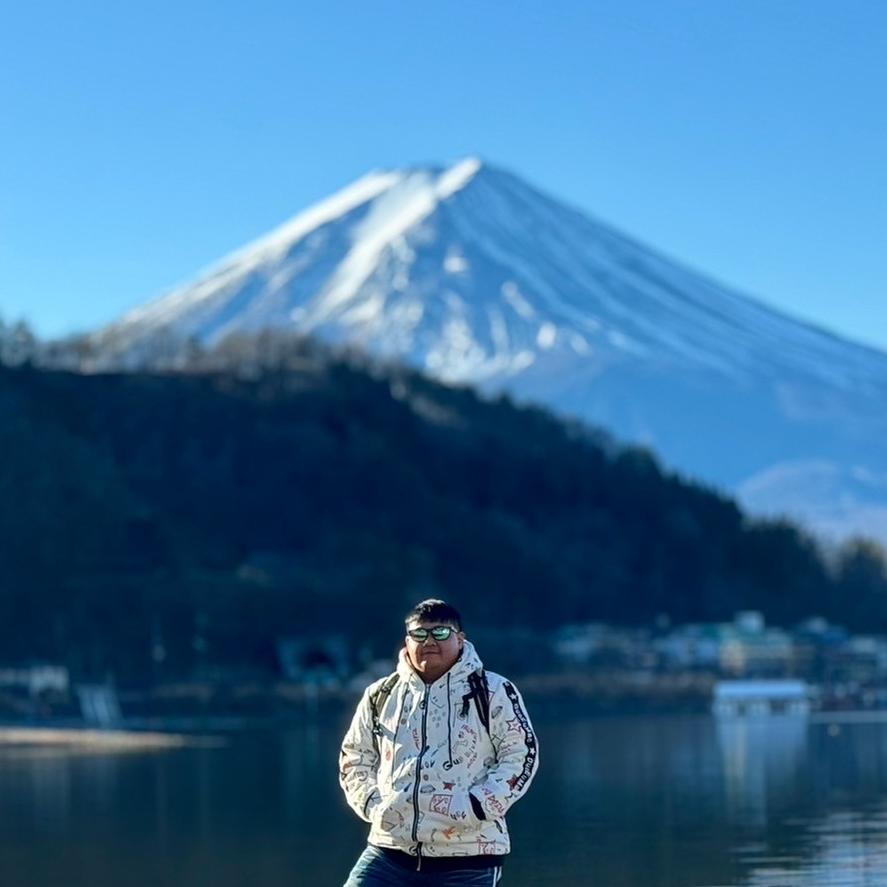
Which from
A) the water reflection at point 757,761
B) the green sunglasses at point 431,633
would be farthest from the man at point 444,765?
the water reflection at point 757,761

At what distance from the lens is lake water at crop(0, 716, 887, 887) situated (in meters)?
17.8

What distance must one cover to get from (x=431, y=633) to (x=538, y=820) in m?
15.7

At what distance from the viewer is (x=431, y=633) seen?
8.16 metres

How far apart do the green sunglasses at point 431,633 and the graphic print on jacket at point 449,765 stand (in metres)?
0.14

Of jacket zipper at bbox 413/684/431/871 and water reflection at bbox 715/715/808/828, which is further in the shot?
water reflection at bbox 715/715/808/828

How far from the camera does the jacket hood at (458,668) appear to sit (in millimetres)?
8234

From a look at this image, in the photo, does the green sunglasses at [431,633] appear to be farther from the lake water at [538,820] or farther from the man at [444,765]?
the lake water at [538,820]

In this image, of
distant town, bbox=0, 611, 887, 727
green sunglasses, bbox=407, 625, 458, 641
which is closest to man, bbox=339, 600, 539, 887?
green sunglasses, bbox=407, 625, 458, 641

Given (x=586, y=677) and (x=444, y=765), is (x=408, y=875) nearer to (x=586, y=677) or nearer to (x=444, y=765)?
(x=444, y=765)

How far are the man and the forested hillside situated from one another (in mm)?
66085

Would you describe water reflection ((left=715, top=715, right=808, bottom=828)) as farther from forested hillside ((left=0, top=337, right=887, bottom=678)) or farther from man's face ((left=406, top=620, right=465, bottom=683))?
forested hillside ((left=0, top=337, right=887, bottom=678))

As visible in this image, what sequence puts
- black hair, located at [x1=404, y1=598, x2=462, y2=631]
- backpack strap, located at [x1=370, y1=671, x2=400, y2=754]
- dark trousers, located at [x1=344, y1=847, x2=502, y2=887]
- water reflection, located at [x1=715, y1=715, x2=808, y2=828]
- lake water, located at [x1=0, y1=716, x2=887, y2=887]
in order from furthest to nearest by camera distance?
water reflection, located at [x1=715, y1=715, x2=808, y2=828] < lake water, located at [x1=0, y1=716, x2=887, y2=887] < backpack strap, located at [x1=370, y1=671, x2=400, y2=754] < dark trousers, located at [x1=344, y1=847, x2=502, y2=887] < black hair, located at [x1=404, y1=598, x2=462, y2=631]

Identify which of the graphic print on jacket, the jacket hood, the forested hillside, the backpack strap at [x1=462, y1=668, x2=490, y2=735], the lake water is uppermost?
the forested hillside

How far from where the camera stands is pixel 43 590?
252ft
